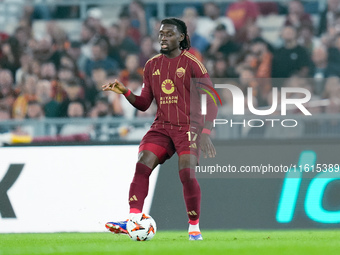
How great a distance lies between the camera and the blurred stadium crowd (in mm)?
10844

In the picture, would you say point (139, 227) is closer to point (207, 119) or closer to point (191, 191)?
point (191, 191)

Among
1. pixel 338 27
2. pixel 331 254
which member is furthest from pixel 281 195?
pixel 338 27

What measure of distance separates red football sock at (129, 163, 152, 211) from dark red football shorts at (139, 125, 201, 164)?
21cm

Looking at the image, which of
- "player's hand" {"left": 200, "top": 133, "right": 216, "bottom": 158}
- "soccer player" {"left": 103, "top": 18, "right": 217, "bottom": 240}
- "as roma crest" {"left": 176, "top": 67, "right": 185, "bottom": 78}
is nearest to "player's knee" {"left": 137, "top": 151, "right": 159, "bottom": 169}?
"soccer player" {"left": 103, "top": 18, "right": 217, "bottom": 240}

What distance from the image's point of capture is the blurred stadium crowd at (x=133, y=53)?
10.8m

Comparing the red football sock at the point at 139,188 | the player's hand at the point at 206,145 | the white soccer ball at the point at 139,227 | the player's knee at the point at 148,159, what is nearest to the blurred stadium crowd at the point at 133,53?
the player's hand at the point at 206,145

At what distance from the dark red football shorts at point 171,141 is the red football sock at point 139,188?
0.68ft

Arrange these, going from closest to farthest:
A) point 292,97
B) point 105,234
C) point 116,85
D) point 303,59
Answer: point 116,85 → point 105,234 → point 292,97 → point 303,59

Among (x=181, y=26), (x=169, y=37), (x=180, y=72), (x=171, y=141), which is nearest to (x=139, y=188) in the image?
(x=171, y=141)

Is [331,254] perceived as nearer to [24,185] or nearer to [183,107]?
[183,107]

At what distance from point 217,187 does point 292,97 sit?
1699 millimetres

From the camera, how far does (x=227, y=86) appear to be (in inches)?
396

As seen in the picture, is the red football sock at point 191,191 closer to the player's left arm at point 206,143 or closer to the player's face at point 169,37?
the player's left arm at point 206,143

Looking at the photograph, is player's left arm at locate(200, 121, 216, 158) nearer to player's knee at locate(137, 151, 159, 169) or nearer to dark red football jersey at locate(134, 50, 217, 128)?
dark red football jersey at locate(134, 50, 217, 128)
